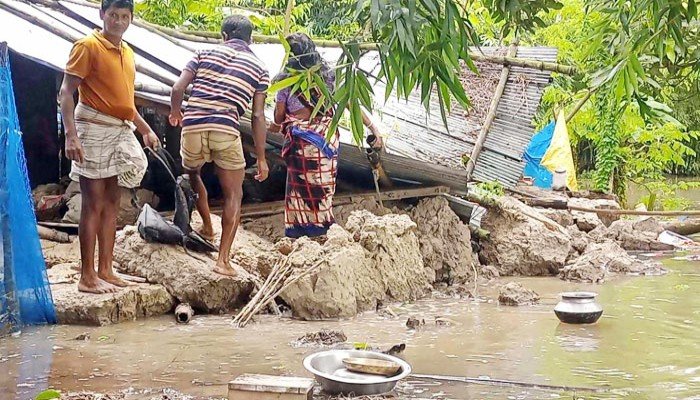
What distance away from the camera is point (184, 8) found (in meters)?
10.9

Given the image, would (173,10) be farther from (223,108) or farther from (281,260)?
(281,260)

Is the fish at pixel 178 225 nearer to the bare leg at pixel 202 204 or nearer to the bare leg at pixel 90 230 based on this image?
the bare leg at pixel 202 204

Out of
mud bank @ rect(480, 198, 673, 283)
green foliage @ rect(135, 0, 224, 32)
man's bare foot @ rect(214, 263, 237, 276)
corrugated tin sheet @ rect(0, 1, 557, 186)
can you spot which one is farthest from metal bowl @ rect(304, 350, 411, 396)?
green foliage @ rect(135, 0, 224, 32)

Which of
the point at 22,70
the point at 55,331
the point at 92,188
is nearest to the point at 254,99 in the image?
the point at 92,188

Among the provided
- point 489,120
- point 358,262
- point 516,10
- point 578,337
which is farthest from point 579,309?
point 489,120

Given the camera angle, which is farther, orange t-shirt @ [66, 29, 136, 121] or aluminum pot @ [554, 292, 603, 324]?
aluminum pot @ [554, 292, 603, 324]

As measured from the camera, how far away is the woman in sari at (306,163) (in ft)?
22.3

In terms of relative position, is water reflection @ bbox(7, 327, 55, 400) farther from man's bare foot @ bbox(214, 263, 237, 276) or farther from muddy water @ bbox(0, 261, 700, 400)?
man's bare foot @ bbox(214, 263, 237, 276)

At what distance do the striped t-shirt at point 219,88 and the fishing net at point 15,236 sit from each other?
1253 millimetres

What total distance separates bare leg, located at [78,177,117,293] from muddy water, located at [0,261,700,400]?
1.00 ft

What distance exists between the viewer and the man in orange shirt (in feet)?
17.7

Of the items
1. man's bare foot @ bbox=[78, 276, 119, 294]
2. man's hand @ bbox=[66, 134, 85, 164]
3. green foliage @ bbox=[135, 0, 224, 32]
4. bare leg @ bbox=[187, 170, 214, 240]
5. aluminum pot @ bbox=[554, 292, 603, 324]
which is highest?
green foliage @ bbox=[135, 0, 224, 32]

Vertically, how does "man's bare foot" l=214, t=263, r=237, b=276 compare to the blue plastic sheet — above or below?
below

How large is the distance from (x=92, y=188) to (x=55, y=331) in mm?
964
